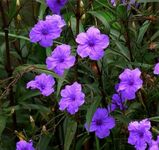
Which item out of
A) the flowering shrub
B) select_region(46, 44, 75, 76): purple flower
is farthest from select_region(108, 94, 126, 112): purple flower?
select_region(46, 44, 75, 76): purple flower

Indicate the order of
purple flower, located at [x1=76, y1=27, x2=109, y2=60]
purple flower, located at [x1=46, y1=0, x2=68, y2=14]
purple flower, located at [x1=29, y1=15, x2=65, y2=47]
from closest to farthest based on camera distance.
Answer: purple flower, located at [x1=76, y1=27, x2=109, y2=60]
purple flower, located at [x1=29, y1=15, x2=65, y2=47]
purple flower, located at [x1=46, y1=0, x2=68, y2=14]

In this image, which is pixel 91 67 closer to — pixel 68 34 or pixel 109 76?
pixel 109 76

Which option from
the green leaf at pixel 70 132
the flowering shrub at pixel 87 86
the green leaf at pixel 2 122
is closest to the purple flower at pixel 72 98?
the flowering shrub at pixel 87 86

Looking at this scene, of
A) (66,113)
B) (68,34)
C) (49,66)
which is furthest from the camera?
(68,34)

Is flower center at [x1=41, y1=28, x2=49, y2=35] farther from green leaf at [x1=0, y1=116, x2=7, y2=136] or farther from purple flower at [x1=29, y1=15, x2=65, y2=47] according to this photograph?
green leaf at [x1=0, y1=116, x2=7, y2=136]

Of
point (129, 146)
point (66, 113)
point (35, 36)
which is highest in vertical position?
point (35, 36)

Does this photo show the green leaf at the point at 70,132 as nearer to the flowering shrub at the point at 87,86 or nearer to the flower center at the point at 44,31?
the flowering shrub at the point at 87,86

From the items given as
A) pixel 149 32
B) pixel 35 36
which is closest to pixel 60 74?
pixel 35 36

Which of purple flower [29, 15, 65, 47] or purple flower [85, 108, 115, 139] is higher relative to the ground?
purple flower [29, 15, 65, 47]
